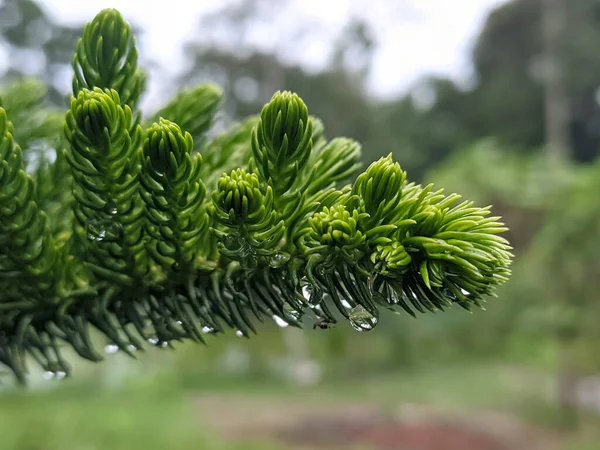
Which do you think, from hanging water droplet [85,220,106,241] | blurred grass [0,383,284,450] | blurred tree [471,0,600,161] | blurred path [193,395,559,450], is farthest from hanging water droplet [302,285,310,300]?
blurred tree [471,0,600,161]

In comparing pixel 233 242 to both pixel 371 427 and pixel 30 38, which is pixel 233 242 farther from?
pixel 30 38

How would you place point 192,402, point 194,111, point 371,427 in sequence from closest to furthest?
point 194,111, point 371,427, point 192,402

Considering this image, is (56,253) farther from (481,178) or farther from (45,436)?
(481,178)

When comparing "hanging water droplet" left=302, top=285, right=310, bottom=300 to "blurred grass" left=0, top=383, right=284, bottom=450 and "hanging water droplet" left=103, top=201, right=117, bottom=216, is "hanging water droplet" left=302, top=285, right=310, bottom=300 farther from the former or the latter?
"blurred grass" left=0, top=383, right=284, bottom=450

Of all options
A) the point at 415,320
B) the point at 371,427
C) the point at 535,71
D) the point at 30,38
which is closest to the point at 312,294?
the point at 371,427

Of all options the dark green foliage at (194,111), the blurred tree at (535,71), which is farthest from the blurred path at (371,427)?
the blurred tree at (535,71)
